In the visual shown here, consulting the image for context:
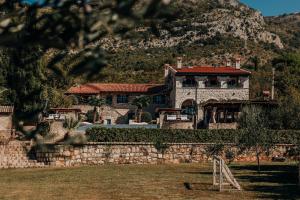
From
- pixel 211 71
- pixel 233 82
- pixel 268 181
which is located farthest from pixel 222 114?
pixel 268 181

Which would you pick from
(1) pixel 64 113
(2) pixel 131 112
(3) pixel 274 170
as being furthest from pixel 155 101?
(3) pixel 274 170

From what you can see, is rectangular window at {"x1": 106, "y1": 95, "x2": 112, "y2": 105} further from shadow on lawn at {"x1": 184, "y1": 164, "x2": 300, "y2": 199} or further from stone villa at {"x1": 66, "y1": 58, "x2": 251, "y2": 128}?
shadow on lawn at {"x1": 184, "y1": 164, "x2": 300, "y2": 199}

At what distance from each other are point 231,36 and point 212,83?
2679 inches

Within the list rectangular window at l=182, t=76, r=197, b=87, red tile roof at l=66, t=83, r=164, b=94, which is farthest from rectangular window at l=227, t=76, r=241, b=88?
red tile roof at l=66, t=83, r=164, b=94

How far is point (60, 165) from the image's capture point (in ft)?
159

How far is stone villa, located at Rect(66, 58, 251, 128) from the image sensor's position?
62719 millimetres

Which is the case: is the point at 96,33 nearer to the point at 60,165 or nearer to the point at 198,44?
the point at 60,165

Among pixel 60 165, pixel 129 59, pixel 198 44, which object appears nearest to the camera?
pixel 60 165

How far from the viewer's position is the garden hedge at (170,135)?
165 feet

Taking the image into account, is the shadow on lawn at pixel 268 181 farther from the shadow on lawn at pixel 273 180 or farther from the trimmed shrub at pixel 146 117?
the trimmed shrub at pixel 146 117

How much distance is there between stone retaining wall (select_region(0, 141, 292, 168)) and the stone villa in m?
10.1

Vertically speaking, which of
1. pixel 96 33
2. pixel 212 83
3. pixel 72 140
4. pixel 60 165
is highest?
pixel 212 83

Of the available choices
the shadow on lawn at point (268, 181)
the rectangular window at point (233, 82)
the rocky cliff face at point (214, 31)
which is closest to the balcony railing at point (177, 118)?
the rectangular window at point (233, 82)

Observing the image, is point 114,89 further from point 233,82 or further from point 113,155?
point 113,155
